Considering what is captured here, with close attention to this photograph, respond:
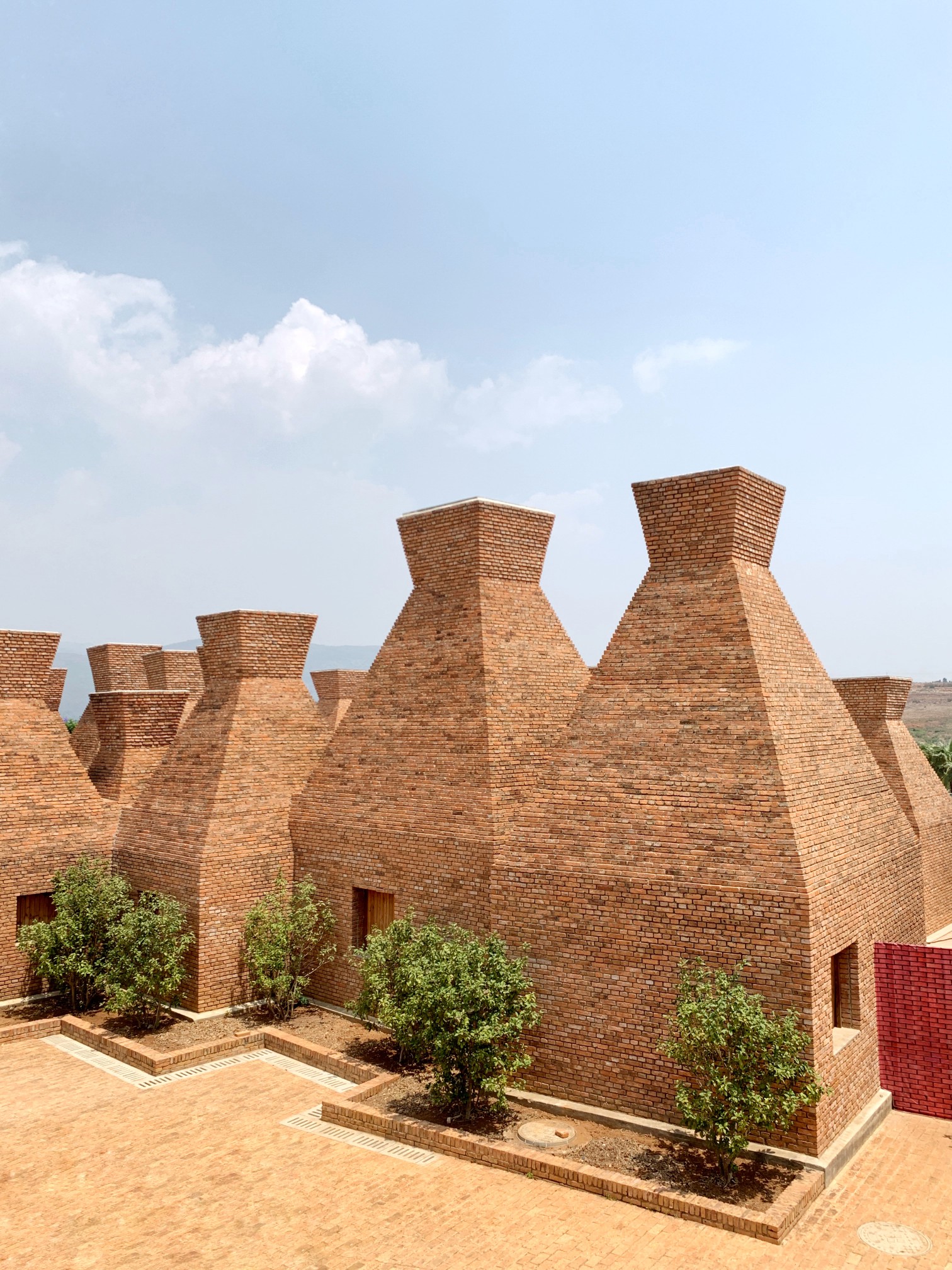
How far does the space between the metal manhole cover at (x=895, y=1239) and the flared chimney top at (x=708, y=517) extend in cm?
809

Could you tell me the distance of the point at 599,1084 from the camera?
11.4 meters

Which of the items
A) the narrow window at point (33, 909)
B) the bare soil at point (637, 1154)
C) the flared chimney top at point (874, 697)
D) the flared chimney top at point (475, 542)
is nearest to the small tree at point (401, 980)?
the bare soil at point (637, 1154)

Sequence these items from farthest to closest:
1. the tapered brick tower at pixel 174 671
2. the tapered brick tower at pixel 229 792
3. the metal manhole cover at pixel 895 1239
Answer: the tapered brick tower at pixel 174 671, the tapered brick tower at pixel 229 792, the metal manhole cover at pixel 895 1239

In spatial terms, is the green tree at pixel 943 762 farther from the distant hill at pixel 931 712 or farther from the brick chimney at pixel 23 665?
the distant hill at pixel 931 712

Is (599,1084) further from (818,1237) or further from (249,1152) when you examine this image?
(249,1152)

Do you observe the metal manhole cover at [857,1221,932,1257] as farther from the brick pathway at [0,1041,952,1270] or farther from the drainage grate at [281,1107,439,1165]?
the drainage grate at [281,1107,439,1165]

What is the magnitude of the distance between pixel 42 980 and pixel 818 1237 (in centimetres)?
1438

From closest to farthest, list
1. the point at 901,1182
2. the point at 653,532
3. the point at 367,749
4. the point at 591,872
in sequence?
the point at 901,1182
the point at 591,872
the point at 653,532
the point at 367,749

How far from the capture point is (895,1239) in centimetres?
888

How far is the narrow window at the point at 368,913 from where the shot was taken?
49.9 ft

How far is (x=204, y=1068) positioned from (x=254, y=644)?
800 centimetres

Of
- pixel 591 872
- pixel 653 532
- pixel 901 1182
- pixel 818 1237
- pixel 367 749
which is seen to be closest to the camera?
pixel 818 1237

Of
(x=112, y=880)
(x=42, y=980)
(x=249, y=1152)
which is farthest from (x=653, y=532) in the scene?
(x=42, y=980)

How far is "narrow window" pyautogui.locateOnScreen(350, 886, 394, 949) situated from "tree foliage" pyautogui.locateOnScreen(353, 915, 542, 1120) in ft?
8.68
